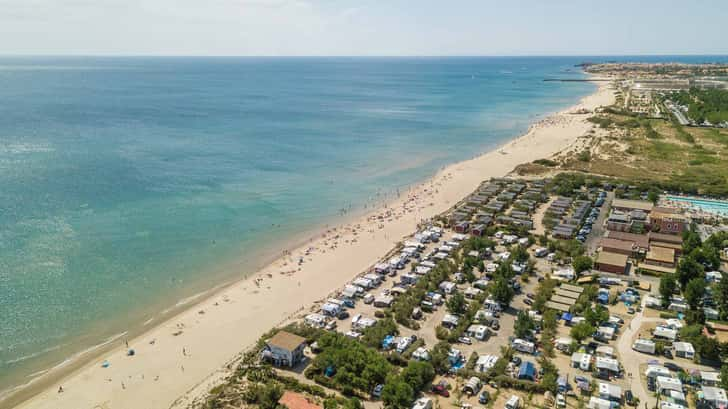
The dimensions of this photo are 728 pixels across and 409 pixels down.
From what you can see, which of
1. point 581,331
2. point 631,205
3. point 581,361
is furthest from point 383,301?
point 631,205

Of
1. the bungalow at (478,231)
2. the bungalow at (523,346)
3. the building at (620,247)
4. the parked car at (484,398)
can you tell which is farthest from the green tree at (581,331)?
the bungalow at (478,231)

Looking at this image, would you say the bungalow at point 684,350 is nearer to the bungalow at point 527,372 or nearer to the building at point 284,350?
the bungalow at point 527,372

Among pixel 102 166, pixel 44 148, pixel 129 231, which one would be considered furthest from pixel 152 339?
pixel 44 148

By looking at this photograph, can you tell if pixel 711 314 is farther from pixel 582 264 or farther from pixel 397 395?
pixel 397 395

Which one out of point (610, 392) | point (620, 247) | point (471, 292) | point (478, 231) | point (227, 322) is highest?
point (478, 231)

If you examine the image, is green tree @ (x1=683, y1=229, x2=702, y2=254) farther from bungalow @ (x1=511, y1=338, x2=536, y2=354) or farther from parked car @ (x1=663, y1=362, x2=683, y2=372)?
bungalow @ (x1=511, y1=338, x2=536, y2=354)

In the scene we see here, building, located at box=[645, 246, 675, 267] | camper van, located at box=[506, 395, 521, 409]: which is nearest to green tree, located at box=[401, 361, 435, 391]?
camper van, located at box=[506, 395, 521, 409]
